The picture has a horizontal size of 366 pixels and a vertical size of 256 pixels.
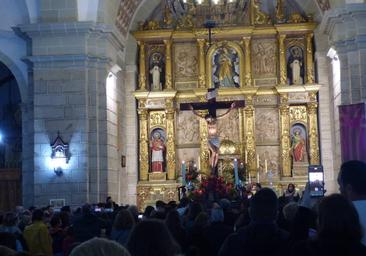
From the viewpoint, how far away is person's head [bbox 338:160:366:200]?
14.8 ft

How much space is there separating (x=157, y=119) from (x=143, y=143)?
40.5 inches

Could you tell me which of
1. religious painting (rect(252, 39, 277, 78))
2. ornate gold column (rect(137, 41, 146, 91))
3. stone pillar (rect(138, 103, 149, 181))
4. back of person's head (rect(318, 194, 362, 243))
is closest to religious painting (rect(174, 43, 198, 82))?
ornate gold column (rect(137, 41, 146, 91))

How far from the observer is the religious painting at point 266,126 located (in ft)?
81.0

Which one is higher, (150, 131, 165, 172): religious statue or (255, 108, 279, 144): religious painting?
(255, 108, 279, 144): religious painting

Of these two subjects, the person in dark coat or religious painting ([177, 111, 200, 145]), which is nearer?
the person in dark coat

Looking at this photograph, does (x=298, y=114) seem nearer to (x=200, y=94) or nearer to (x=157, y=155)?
(x=200, y=94)

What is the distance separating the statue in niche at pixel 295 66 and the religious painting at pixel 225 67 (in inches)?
74.7

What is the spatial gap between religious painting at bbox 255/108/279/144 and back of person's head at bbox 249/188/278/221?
65.6 ft

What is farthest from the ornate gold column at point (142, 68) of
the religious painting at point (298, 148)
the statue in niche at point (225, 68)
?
the religious painting at point (298, 148)

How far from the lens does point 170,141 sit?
971 inches

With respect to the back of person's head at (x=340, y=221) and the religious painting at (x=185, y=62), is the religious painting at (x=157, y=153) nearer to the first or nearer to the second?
the religious painting at (x=185, y=62)

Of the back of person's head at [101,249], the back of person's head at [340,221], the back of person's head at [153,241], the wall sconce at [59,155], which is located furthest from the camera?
the wall sconce at [59,155]

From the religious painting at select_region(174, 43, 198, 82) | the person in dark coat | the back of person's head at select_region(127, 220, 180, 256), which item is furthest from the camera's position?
the religious painting at select_region(174, 43, 198, 82)

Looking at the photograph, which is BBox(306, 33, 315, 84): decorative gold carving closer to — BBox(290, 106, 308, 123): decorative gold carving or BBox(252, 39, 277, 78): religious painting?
BBox(290, 106, 308, 123): decorative gold carving
